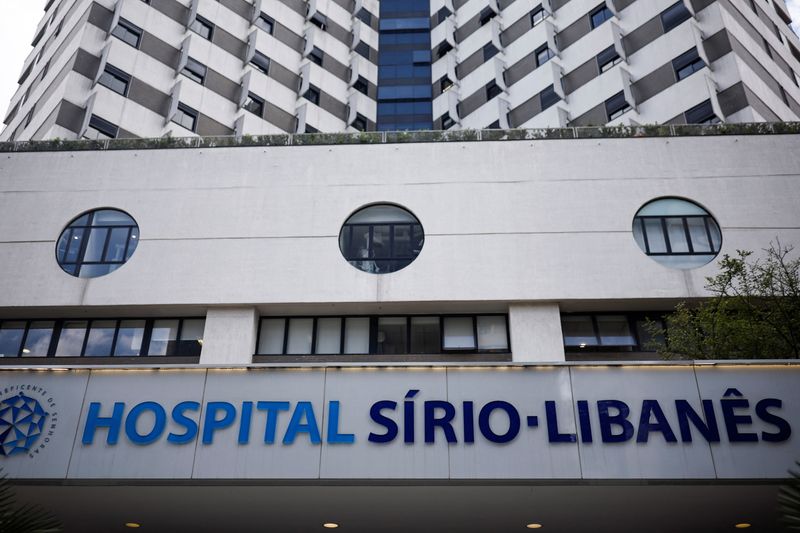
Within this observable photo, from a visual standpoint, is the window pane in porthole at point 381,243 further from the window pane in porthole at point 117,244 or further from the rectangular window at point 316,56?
the rectangular window at point 316,56

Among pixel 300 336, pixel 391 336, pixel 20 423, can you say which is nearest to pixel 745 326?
pixel 391 336

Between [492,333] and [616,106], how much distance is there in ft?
58.4

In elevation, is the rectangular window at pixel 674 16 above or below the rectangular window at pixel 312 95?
below

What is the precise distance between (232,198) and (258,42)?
19361mm

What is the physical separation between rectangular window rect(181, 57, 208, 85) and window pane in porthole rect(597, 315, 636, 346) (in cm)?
2316

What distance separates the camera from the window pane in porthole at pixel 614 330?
16.1 m

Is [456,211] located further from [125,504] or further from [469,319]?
[125,504]

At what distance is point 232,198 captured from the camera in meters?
17.3

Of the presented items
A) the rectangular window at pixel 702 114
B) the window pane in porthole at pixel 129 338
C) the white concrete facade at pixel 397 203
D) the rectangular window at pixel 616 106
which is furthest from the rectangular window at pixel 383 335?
the rectangular window at pixel 616 106

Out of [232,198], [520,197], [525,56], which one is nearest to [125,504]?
[232,198]

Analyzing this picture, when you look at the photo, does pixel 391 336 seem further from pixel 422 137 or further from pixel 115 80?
pixel 115 80

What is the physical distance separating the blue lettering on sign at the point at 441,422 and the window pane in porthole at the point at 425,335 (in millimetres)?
3980

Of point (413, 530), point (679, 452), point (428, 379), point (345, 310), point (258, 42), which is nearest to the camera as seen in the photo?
point (679, 452)

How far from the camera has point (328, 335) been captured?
1655cm
